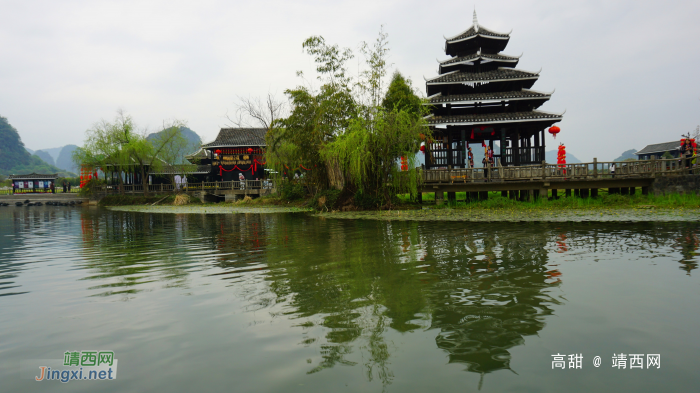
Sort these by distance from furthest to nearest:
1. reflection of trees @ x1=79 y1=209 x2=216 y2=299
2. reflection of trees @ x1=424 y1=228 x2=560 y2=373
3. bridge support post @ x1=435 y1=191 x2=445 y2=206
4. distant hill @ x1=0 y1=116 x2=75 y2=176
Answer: distant hill @ x1=0 y1=116 x2=75 y2=176
bridge support post @ x1=435 y1=191 x2=445 y2=206
reflection of trees @ x1=79 y1=209 x2=216 y2=299
reflection of trees @ x1=424 y1=228 x2=560 y2=373

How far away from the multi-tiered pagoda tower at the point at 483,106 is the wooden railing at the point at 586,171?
335cm

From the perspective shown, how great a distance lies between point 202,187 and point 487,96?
23.4 metres

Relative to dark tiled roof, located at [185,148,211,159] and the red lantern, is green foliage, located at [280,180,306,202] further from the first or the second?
dark tiled roof, located at [185,148,211,159]

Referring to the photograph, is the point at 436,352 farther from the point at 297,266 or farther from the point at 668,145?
the point at 668,145

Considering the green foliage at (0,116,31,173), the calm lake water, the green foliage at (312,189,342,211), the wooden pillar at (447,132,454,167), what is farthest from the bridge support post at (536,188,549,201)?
the green foliage at (0,116,31,173)

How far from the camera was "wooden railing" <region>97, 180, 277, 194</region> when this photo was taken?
3030cm

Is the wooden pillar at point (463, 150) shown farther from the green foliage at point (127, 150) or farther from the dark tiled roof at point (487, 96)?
the green foliage at point (127, 150)

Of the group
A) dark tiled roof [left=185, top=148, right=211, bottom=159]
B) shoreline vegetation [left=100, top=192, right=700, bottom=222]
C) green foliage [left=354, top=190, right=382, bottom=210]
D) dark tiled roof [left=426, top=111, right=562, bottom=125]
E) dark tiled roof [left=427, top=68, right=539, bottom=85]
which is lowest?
shoreline vegetation [left=100, top=192, right=700, bottom=222]

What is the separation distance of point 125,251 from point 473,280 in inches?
274

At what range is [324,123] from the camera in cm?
1909

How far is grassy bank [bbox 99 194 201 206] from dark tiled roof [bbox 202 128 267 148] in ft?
18.4

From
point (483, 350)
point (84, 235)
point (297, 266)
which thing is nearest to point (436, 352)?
point (483, 350)

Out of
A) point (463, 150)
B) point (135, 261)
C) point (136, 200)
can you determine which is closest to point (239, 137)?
point (136, 200)

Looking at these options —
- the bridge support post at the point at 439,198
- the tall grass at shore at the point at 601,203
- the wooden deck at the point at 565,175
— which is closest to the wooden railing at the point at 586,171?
the wooden deck at the point at 565,175
